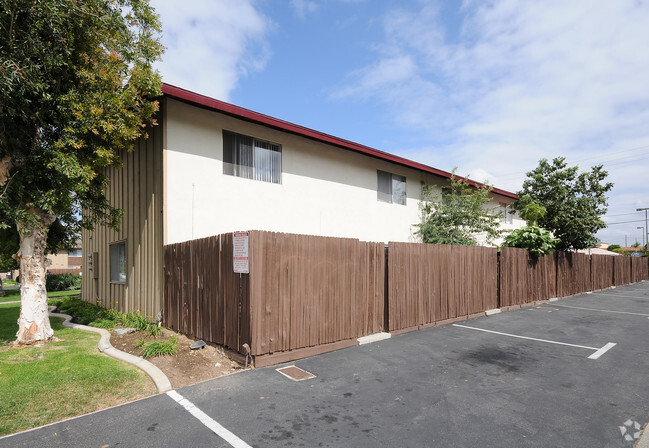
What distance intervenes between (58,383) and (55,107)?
4.97 m

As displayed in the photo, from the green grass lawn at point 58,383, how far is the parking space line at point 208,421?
1.63 feet

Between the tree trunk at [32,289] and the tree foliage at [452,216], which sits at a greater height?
the tree foliage at [452,216]

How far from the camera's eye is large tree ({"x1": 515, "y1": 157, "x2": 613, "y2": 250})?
20438 mm

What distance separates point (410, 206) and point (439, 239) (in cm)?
178

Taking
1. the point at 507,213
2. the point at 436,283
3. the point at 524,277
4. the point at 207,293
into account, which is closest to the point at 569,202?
the point at 507,213

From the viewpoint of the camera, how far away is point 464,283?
1088cm

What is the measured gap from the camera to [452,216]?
49.5 ft

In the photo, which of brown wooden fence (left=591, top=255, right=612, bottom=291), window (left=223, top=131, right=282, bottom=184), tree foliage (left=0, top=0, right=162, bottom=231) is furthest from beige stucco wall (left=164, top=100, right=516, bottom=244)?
brown wooden fence (left=591, top=255, right=612, bottom=291)

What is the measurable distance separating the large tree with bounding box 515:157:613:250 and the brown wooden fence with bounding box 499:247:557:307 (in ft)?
16.2

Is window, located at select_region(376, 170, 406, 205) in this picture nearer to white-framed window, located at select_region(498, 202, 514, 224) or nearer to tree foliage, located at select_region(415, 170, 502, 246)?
tree foliage, located at select_region(415, 170, 502, 246)

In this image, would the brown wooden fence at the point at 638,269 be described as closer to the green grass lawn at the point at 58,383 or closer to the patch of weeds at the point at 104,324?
the patch of weeds at the point at 104,324

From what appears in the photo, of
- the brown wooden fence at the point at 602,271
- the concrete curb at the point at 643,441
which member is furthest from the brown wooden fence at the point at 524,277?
the concrete curb at the point at 643,441

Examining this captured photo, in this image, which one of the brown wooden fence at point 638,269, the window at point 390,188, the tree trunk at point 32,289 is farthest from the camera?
the brown wooden fence at point 638,269

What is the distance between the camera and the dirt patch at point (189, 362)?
18.4 ft
